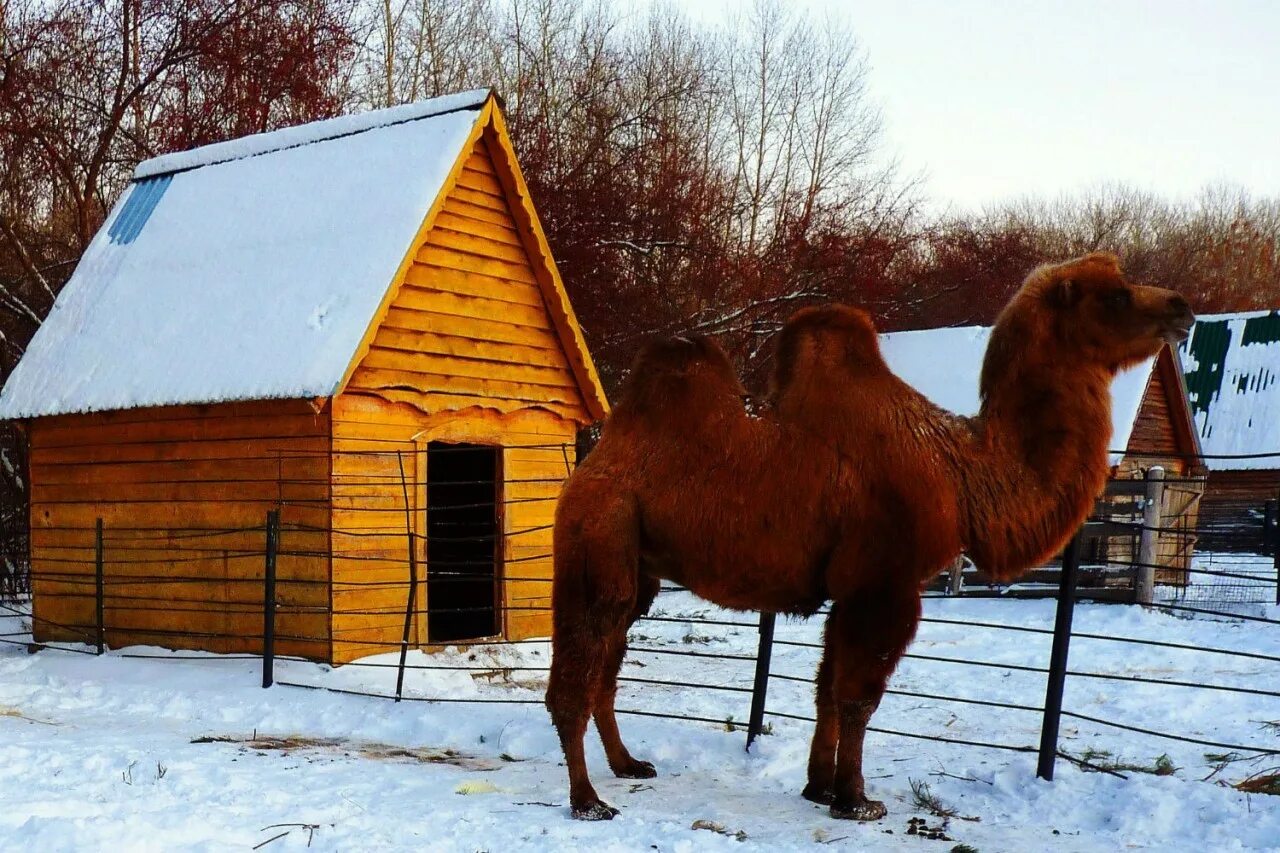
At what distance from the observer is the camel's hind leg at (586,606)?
6.01 m

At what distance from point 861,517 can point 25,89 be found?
63.0 ft

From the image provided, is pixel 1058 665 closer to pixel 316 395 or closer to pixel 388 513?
pixel 316 395

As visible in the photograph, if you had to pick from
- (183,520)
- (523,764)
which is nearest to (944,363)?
(183,520)

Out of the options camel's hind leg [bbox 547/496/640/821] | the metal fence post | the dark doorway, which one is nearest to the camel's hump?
camel's hind leg [bbox 547/496/640/821]

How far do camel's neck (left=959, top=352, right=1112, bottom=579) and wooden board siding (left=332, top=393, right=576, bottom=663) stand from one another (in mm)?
5184

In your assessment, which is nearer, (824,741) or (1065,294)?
(1065,294)

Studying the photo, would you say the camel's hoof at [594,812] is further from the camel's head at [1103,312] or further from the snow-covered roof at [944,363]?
the snow-covered roof at [944,363]

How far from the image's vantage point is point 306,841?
5.53m

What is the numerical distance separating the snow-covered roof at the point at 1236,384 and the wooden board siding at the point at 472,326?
21665 millimetres

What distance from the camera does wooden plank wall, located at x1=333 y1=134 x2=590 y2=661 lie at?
11242 millimetres

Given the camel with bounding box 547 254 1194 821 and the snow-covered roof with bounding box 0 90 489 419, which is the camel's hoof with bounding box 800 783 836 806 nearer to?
the camel with bounding box 547 254 1194 821

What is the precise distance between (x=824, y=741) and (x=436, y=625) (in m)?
8.76

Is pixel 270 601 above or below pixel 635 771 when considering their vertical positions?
above

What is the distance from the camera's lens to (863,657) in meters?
5.71
